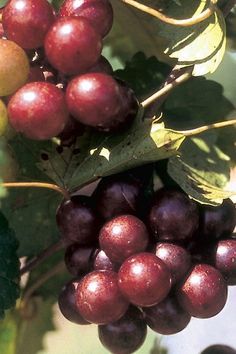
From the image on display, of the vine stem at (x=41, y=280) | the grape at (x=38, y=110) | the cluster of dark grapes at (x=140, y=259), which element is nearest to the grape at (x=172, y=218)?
the cluster of dark grapes at (x=140, y=259)

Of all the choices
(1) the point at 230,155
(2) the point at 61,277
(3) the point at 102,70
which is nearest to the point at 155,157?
(3) the point at 102,70

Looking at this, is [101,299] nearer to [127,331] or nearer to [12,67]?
[127,331]

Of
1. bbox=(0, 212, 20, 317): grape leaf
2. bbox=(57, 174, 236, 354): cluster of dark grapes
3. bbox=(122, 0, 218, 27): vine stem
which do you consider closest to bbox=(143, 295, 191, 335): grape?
bbox=(57, 174, 236, 354): cluster of dark grapes

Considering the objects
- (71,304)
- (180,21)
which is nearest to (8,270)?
→ (71,304)

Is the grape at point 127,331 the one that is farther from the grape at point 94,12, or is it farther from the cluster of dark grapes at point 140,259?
the grape at point 94,12

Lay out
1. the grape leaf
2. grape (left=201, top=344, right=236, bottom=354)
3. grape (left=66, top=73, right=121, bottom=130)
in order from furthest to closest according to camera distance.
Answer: grape (left=201, top=344, right=236, bottom=354)
the grape leaf
grape (left=66, top=73, right=121, bottom=130)

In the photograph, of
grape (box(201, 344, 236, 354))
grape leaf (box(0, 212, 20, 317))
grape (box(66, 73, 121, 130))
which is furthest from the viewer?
grape (box(201, 344, 236, 354))

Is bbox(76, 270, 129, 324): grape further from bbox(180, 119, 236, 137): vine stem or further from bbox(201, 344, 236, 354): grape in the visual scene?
bbox(201, 344, 236, 354): grape
